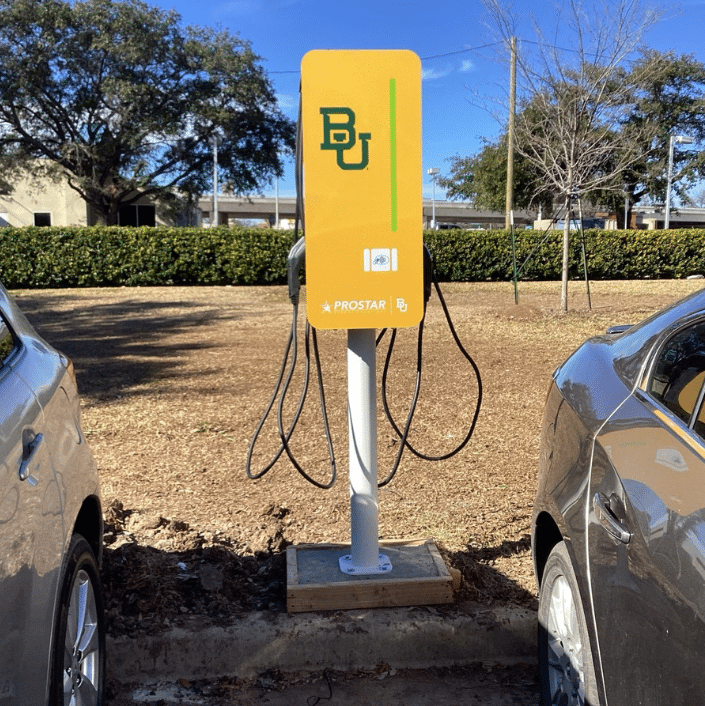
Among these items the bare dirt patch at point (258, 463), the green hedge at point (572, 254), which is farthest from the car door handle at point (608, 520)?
the green hedge at point (572, 254)

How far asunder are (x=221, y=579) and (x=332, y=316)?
1.35 m

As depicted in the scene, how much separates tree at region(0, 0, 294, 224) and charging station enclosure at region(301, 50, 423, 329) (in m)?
33.4

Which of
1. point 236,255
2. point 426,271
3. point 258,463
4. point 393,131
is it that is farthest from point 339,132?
point 236,255

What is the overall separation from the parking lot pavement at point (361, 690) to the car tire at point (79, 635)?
470 mm

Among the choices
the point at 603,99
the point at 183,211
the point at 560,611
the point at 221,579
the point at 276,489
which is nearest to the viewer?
the point at 560,611

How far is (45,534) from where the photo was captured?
2135 mm

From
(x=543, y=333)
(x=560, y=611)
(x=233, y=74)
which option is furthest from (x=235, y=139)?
(x=560, y=611)

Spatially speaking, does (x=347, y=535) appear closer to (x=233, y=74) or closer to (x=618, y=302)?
(x=618, y=302)

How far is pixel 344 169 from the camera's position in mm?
3203

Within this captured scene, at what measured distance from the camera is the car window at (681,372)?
7.39ft

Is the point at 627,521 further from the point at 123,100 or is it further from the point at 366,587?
the point at 123,100

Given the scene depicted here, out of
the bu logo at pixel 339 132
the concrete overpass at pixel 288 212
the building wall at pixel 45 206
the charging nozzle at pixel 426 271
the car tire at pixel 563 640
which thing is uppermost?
the concrete overpass at pixel 288 212

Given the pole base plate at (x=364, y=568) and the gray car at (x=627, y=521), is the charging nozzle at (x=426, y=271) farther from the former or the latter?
the pole base plate at (x=364, y=568)

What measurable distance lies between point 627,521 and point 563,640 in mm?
712
